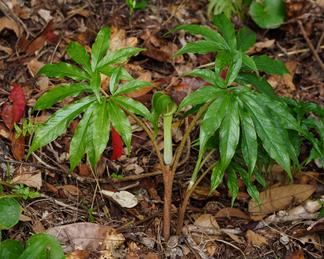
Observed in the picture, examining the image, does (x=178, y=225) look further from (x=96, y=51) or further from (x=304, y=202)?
(x=96, y=51)

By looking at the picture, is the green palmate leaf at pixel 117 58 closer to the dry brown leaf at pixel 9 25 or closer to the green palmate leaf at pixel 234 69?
the green palmate leaf at pixel 234 69

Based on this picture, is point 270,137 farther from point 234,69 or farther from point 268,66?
point 268,66

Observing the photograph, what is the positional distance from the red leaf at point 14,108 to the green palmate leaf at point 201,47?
3.46 ft

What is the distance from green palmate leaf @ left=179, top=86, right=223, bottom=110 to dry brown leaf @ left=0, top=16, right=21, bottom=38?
5.19ft

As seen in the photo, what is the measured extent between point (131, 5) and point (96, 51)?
45.6 inches

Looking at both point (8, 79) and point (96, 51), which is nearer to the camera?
point (96, 51)

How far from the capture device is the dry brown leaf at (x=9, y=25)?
313 cm

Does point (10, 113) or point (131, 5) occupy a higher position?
point (131, 5)

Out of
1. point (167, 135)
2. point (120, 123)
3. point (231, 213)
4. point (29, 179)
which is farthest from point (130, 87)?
point (231, 213)

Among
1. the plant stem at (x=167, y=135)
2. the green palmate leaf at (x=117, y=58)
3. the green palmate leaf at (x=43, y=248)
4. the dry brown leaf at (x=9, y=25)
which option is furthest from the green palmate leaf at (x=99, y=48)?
the dry brown leaf at (x=9, y=25)

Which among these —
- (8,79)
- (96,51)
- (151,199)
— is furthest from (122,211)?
(8,79)

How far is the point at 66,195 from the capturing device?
249 cm

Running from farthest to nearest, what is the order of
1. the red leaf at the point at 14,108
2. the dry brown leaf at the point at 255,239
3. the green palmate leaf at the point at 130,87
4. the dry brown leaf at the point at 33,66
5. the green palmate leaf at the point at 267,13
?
the green palmate leaf at the point at 267,13, the dry brown leaf at the point at 33,66, the red leaf at the point at 14,108, the dry brown leaf at the point at 255,239, the green palmate leaf at the point at 130,87

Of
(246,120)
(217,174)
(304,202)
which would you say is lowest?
(304,202)
